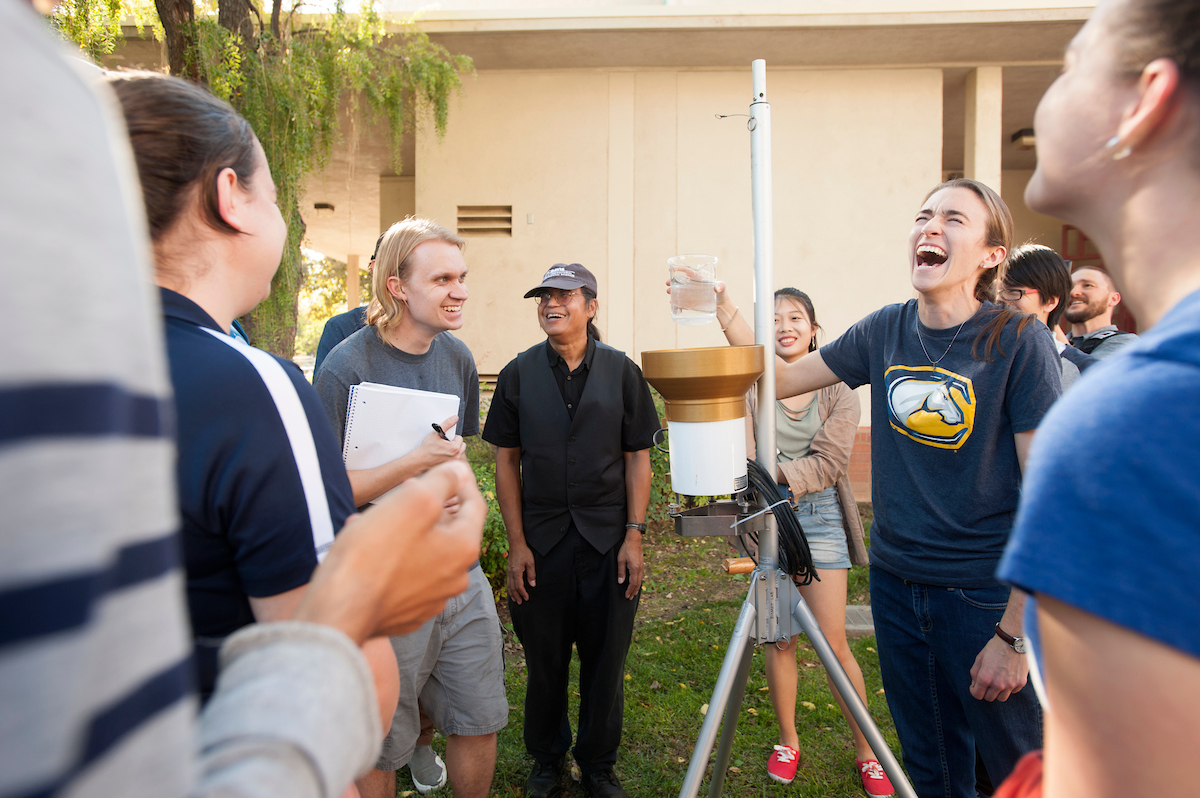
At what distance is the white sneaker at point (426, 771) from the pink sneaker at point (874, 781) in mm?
1941

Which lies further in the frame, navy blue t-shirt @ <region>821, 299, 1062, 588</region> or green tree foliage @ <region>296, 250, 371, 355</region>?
green tree foliage @ <region>296, 250, 371, 355</region>

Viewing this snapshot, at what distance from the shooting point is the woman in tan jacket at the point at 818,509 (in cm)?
339

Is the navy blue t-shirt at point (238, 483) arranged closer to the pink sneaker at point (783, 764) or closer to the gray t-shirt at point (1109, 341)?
the pink sneaker at point (783, 764)

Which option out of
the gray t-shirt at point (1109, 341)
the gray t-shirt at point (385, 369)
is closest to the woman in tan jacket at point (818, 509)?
the gray t-shirt at point (1109, 341)

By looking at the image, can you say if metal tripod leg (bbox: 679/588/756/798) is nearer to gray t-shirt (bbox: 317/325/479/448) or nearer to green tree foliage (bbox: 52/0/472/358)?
gray t-shirt (bbox: 317/325/479/448)

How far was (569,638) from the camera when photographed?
3.44 metres

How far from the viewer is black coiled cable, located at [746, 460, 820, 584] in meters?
2.09

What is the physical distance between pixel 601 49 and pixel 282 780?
27.5ft

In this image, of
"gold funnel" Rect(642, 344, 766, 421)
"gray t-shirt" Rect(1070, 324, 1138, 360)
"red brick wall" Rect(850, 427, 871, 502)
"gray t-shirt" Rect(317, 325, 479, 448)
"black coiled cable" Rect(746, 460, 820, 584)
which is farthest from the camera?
"red brick wall" Rect(850, 427, 871, 502)

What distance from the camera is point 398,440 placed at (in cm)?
255

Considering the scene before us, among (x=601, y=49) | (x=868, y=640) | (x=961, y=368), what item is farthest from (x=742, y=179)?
(x=961, y=368)

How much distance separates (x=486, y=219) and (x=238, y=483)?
7.65 meters

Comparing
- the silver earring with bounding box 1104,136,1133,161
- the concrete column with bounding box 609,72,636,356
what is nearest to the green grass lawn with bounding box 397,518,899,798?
the silver earring with bounding box 1104,136,1133,161

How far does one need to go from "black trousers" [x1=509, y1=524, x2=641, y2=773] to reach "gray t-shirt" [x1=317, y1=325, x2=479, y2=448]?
826 millimetres
